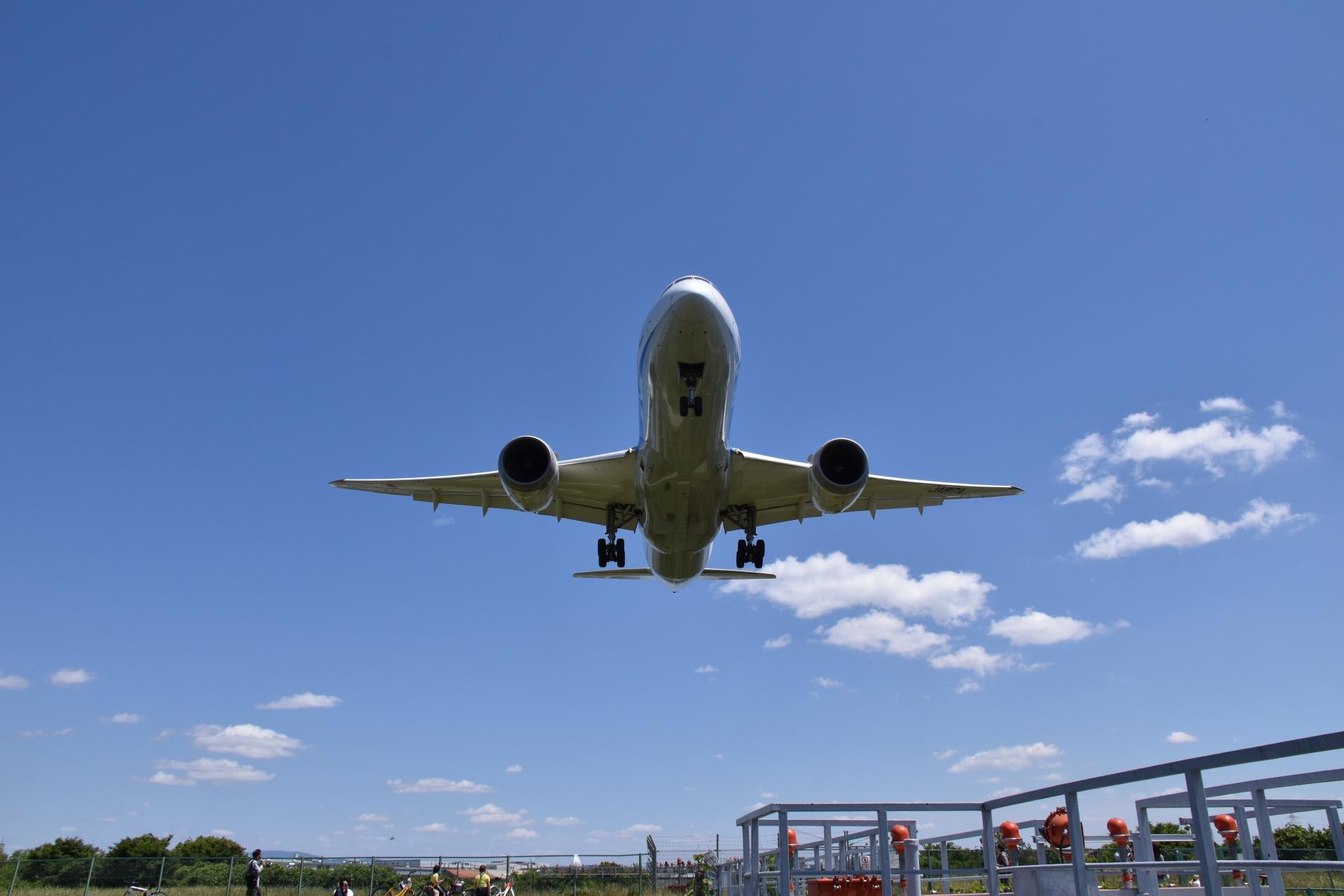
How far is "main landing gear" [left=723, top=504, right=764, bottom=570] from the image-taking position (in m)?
21.8

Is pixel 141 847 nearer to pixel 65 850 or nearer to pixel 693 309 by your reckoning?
pixel 65 850

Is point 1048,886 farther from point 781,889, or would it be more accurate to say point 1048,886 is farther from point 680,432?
point 680,432

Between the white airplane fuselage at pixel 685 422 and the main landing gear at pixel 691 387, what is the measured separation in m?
0.02

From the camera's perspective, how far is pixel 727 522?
22.8 meters

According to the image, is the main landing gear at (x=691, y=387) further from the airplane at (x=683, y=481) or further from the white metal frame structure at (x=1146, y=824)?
the white metal frame structure at (x=1146, y=824)

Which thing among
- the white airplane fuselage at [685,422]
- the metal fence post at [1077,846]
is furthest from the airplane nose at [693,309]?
the metal fence post at [1077,846]

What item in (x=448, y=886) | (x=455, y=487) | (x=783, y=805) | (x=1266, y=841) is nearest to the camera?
(x=1266, y=841)

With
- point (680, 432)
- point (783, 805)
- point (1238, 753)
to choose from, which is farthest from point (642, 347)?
point (1238, 753)

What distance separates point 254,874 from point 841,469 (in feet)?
52.4

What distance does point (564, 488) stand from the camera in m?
20.4

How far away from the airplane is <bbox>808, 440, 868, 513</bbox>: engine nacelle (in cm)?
2

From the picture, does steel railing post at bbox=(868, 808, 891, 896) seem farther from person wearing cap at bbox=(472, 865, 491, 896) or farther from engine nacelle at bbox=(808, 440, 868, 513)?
person wearing cap at bbox=(472, 865, 491, 896)

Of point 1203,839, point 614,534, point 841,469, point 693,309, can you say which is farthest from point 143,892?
point 1203,839

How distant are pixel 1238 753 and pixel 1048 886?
481 centimetres
